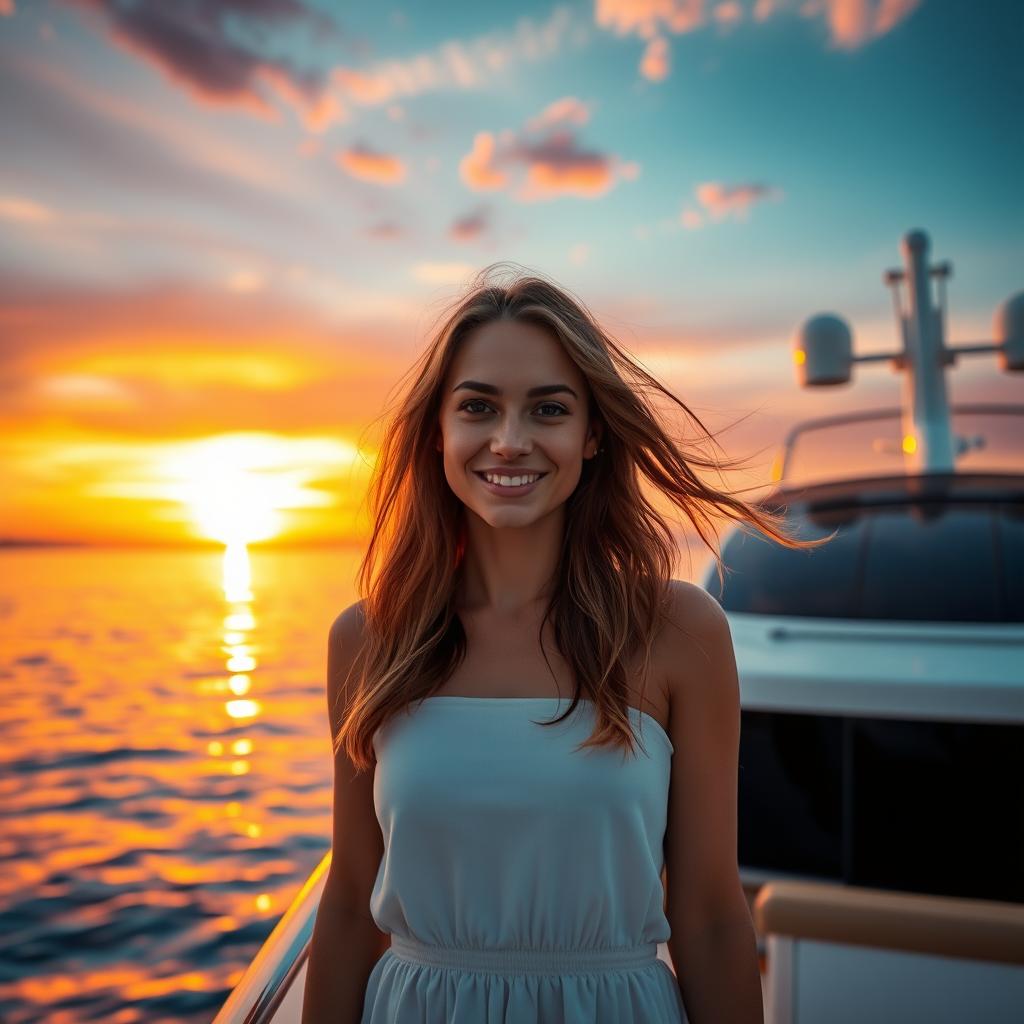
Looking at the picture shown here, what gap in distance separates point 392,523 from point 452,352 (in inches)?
14.9

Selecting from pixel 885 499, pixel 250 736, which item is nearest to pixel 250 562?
pixel 250 736

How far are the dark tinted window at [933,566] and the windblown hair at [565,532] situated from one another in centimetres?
155

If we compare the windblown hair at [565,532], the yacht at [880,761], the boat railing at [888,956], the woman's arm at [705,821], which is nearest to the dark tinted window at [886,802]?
the yacht at [880,761]

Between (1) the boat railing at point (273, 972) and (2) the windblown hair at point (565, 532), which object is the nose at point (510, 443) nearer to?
(2) the windblown hair at point (565, 532)

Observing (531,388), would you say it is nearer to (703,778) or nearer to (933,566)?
(703,778)

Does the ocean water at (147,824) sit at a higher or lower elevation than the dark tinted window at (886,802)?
lower

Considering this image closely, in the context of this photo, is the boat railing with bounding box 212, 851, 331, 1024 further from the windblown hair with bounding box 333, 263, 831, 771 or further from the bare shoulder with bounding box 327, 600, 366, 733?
the windblown hair with bounding box 333, 263, 831, 771

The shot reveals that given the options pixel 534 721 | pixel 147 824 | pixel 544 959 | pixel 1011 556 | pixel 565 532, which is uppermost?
pixel 565 532

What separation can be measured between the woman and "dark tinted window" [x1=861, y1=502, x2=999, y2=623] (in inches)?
62.9

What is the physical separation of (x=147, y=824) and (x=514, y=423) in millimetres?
9743

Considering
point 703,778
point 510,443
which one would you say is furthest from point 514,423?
point 703,778

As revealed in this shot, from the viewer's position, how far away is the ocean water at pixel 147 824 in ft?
21.4

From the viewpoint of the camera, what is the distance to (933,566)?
3084 mm

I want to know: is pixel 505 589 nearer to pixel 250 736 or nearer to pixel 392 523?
pixel 392 523
